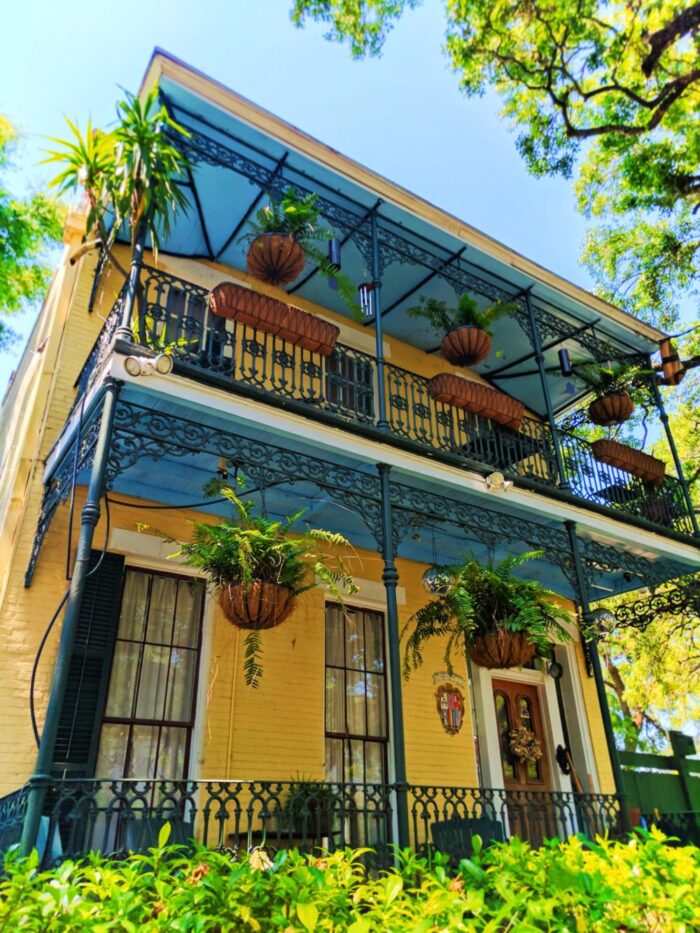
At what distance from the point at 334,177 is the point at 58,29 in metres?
3.75

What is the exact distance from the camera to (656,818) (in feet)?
28.4

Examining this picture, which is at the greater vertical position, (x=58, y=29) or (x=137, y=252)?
(x=58, y=29)

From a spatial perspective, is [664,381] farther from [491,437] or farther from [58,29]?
[58,29]

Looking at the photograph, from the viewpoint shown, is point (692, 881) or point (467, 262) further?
point (467, 262)

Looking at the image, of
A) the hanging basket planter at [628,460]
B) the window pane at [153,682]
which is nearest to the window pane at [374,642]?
the window pane at [153,682]

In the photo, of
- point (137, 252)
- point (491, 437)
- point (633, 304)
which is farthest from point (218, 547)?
point (633, 304)

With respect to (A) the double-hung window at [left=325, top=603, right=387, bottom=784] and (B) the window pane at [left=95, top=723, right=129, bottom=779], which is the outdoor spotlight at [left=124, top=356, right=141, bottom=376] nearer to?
(B) the window pane at [left=95, top=723, right=129, bottom=779]

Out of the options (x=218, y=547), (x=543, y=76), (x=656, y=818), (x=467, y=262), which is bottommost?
(x=656, y=818)

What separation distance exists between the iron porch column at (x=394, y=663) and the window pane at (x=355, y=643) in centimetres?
189

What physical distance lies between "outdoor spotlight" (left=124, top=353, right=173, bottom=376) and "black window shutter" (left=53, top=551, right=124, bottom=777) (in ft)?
6.26

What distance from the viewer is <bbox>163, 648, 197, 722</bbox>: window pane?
5.73 m

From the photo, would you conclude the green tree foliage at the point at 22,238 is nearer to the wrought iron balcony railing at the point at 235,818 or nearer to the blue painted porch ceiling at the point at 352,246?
the blue painted porch ceiling at the point at 352,246

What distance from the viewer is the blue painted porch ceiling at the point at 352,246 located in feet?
20.5

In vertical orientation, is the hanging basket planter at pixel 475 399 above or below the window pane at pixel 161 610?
above
